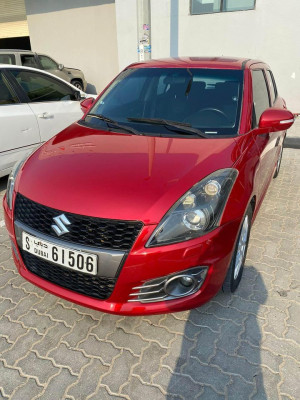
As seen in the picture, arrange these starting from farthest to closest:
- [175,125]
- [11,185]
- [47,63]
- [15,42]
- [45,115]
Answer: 1. [15,42]
2. [47,63]
3. [45,115]
4. [175,125]
5. [11,185]

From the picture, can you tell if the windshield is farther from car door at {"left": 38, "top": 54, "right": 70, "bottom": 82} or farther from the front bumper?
car door at {"left": 38, "top": 54, "right": 70, "bottom": 82}

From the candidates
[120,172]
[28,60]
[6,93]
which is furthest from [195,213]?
[28,60]

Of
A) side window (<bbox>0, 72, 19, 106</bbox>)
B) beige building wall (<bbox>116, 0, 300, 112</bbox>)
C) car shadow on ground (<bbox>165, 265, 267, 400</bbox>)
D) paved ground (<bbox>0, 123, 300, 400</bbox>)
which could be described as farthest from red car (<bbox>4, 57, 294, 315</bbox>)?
beige building wall (<bbox>116, 0, 300, 112</bbox>)

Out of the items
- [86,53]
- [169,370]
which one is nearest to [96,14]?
[86,53]

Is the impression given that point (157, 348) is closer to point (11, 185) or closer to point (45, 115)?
point (11, 185)

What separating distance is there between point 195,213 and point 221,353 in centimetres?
88

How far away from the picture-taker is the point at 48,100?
4.55 m

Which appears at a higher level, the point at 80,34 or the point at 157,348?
the point at 80,34

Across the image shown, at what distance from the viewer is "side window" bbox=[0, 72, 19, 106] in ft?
13.2

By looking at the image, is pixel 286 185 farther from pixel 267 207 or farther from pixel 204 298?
pixel 204 298

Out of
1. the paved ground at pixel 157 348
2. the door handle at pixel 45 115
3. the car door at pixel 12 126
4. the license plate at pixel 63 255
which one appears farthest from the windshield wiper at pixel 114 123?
the door handle at pixel 45 115

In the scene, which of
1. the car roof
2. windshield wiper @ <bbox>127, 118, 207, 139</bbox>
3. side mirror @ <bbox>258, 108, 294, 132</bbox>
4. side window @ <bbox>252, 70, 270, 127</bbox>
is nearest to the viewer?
windshield wiper @ <bbox>127, 118, 207, 139</bbox>

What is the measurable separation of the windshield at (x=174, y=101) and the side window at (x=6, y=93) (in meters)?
1.66

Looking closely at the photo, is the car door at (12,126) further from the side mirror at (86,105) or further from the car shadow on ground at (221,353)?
the car shadow on ground at (221,353)
